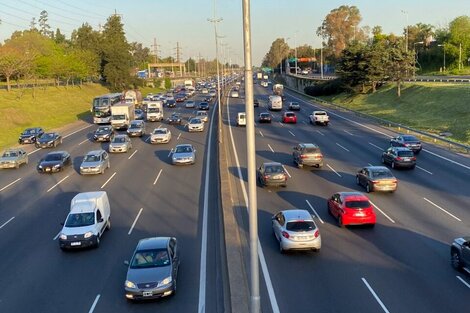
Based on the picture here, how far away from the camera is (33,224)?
74.7 feet

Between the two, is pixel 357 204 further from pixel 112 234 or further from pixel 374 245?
pixel 112 234

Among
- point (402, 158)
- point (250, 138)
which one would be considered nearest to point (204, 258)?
point (250, 138)

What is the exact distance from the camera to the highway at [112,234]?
14.8 meters

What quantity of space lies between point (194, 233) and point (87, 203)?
4609mm

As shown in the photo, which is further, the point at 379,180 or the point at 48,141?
the point at 48,141

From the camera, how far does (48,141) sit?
46.2 metres

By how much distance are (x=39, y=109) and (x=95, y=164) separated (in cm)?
4384

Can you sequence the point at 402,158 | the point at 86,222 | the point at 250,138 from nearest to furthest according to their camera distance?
the point at 250,138, the point at 86,222, the point at 402,158

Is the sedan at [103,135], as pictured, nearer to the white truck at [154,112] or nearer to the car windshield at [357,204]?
the white truck at [154,112]

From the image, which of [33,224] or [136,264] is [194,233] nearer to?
[136,264]

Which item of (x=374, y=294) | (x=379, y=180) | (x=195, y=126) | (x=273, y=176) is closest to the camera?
(x=374, y=294)

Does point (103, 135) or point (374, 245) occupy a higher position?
point (103, 135)

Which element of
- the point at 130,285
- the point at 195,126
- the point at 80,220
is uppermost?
the point at 195,126

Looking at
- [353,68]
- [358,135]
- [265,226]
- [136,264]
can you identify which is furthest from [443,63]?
[136,264]
